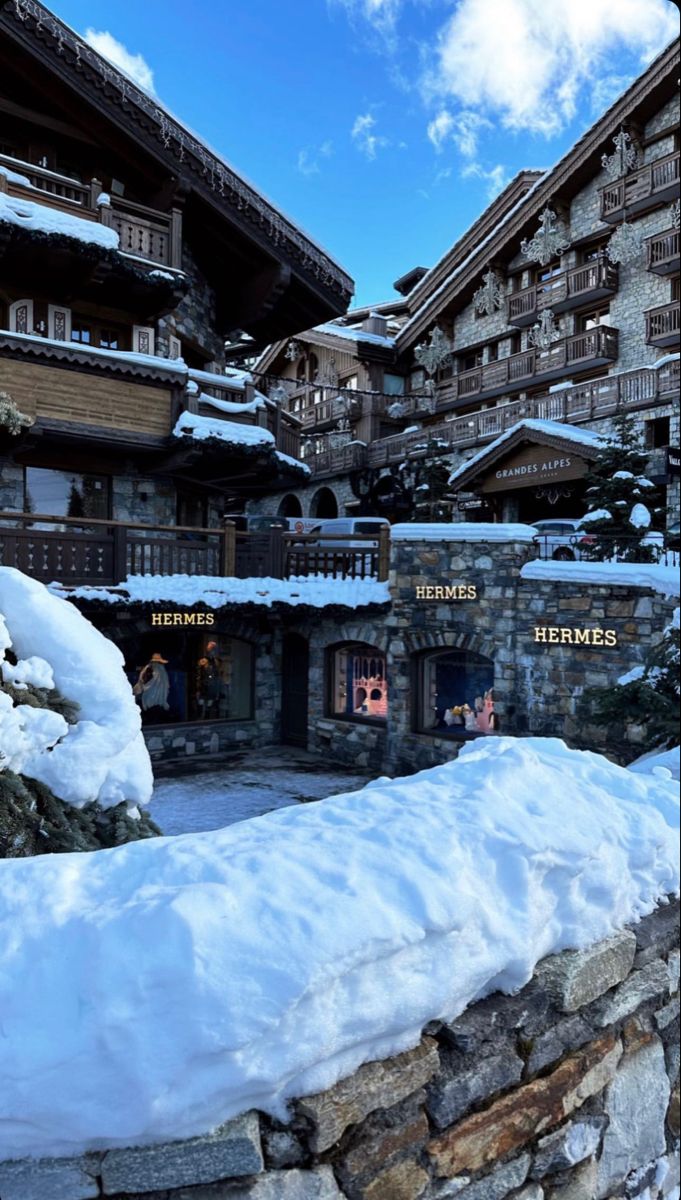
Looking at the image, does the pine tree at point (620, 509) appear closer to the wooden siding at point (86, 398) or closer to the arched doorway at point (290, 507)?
the wooden siding at point (86, 398)

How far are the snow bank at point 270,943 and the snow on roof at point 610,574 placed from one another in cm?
667

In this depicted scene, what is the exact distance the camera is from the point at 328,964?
75.6 inches

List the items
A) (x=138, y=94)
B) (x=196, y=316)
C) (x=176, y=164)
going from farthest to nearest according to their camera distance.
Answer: (x=196, y=316)
(x=176, y=164)
(x=138, y=94)

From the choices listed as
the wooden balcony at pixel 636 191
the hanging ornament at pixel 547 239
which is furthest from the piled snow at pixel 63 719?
the wooden balcony at pixel 636 191

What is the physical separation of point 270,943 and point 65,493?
43.3 ft

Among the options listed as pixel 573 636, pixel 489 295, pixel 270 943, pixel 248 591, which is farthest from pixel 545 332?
pixel 270 943

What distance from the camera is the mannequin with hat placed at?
523 inches

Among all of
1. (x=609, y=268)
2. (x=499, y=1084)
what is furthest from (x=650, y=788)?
(x=609, y=268)

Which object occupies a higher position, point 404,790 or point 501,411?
point 501,411

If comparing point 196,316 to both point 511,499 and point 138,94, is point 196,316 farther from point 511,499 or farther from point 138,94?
point 511,499

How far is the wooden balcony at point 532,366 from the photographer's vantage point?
19.2m

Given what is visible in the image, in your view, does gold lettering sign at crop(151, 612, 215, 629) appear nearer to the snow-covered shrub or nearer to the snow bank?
the snow-covered shrub

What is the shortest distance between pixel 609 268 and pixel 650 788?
19.2m

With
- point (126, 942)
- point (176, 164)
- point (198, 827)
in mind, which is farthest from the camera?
point (176, 164)
